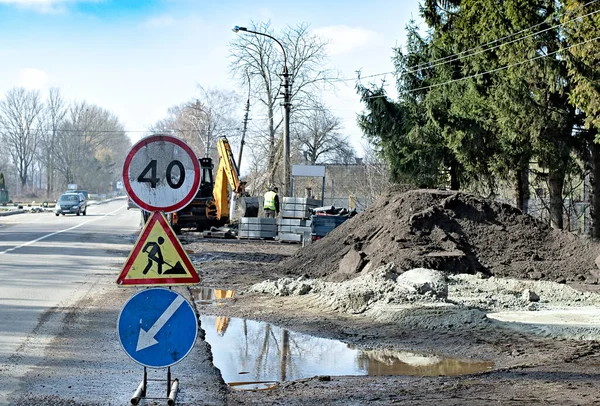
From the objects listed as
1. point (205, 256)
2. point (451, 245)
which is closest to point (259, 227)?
point (205, 256)

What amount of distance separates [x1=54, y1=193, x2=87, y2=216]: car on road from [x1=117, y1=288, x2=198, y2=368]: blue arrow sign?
51.6 meters

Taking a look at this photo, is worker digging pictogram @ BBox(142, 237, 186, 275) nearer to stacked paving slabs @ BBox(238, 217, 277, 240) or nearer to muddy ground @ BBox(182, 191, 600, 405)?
muddy ground @ BBox(182, 191, 600, 405)

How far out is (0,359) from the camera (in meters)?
8.19

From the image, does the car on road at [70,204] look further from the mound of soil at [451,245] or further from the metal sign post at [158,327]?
the metal sign post at [158,327]

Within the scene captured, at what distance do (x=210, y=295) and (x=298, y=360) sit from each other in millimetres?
5627

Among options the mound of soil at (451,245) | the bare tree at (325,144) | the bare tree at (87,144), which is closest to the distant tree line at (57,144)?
the bare tree at (87,144)

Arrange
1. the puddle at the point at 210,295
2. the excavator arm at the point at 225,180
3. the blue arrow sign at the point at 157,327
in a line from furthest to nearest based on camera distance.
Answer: the excavator arm at the point at 225,180
the puddle at the point at 210,295
the blue arrow sign at the point at 157,327

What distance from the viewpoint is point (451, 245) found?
1681 cm

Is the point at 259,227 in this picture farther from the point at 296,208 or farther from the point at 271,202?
the point at 296,208

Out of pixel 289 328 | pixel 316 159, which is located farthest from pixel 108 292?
pixel 316 159

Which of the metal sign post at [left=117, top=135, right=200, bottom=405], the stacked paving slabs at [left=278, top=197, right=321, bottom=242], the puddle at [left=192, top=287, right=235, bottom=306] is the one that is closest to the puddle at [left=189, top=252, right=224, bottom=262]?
the puddle at [left=192, top=287, right=235, bottom=306]

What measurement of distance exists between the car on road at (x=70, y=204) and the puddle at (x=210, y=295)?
42.8 meters

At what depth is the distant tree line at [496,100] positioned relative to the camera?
77.4ft

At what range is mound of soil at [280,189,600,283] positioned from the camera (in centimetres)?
1617
